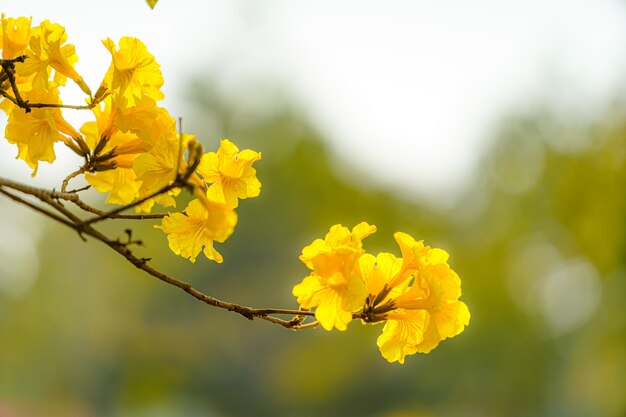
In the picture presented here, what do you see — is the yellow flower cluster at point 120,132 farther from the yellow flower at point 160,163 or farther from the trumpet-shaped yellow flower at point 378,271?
the trumpet-shaped yellow flower at point 378,271

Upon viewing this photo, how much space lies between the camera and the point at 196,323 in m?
14.2

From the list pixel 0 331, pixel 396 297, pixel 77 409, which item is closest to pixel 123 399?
pixel 77 409

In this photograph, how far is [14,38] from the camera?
88 cm

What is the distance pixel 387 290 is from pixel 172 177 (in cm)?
25

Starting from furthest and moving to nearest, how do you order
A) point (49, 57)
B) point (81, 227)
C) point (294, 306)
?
point (294, 306)
point (49, 57)
point (81, 227)

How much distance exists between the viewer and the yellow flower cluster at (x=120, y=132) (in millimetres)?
778

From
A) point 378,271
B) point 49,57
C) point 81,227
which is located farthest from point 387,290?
point 49,57

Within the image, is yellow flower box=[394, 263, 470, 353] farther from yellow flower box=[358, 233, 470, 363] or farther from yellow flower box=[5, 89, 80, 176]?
yellow flower box=[5, 89, 80, 176]

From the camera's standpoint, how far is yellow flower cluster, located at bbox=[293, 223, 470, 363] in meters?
0.72

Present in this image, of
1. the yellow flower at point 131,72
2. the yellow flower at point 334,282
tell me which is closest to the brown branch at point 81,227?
the yellow flower at point 334,282

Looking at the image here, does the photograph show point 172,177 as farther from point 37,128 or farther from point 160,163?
point 37,128

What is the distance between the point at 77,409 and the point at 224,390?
318 cm

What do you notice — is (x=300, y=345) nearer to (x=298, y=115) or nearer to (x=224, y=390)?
(x=224, y=390)

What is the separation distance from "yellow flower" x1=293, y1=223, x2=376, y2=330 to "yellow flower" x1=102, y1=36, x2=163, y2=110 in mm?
260
